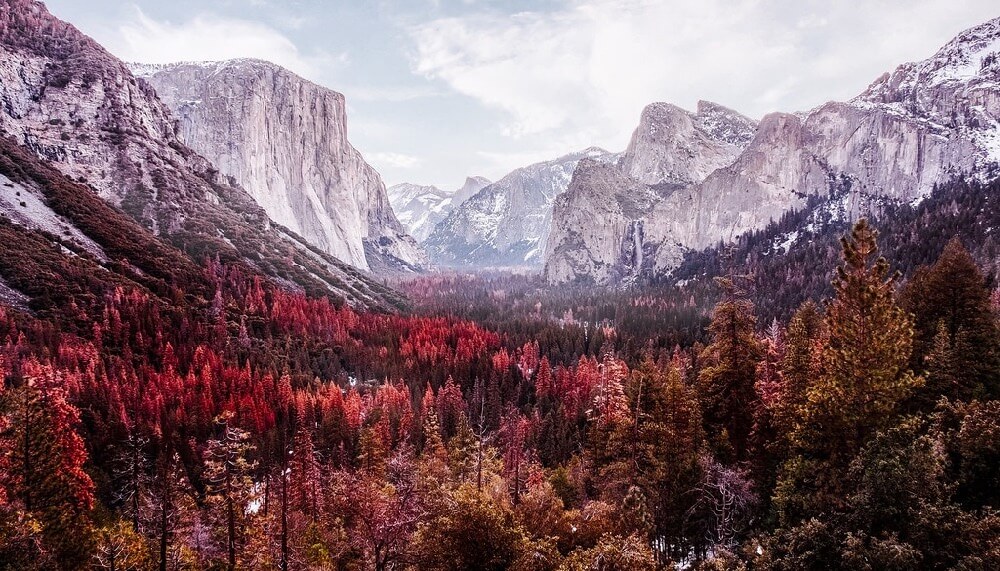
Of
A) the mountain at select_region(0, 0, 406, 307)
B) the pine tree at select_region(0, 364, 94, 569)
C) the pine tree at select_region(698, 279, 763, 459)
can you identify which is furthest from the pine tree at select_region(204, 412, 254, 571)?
the mountain at select_region(0, 0, 406, 307)

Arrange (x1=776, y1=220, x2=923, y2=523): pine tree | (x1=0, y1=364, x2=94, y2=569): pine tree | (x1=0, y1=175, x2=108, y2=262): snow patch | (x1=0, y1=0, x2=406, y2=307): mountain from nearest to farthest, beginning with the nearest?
1. (x1=776, y1=220, x2=923, y2=523): pine tree
2. (x1=0, y1=364, x2=94, y2=569): pine tree
3. (x1=0, y1=175, x2=108, y2=262): snow patch
4. (x1=0, y1=0, x2=406, y2=307): mountain

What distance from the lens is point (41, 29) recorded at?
628ft

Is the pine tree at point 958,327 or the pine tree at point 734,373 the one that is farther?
the pine tree at point 734,373

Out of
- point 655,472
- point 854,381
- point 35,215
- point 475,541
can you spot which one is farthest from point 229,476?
point 35,215

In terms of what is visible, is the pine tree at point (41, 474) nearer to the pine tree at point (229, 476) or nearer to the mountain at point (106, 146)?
the pine tree at point (229, 476)

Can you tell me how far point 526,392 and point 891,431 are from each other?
77.5 m

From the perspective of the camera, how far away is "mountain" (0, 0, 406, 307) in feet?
532

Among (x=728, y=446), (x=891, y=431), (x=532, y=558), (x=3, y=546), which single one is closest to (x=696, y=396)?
(x=728, y=446)

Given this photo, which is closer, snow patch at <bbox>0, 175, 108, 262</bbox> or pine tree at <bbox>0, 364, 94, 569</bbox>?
pine tree at <bbox>0, 364, 94, 569</bbox>

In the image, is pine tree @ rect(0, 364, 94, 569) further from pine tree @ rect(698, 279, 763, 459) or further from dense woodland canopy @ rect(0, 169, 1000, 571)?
pine tree @ rect(698, 279, 763, 459)

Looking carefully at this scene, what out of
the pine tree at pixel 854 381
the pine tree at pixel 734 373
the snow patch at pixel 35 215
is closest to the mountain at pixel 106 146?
the snow patch at pixel 35 215

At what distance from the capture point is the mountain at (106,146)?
162250 mm

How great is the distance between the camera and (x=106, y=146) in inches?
6959

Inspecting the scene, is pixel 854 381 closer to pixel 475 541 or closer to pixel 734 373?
pixel 734 373
